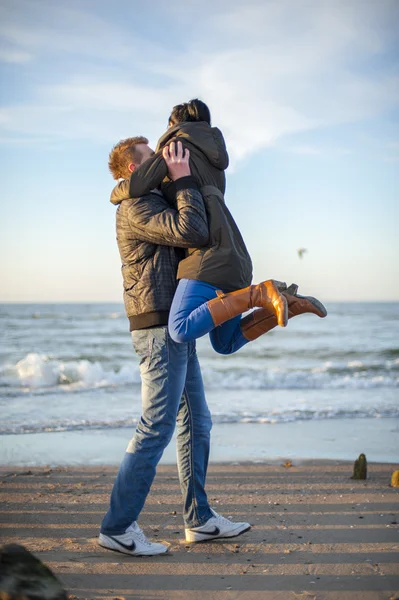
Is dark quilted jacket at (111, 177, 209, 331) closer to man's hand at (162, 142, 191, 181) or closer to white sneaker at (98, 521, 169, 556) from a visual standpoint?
man's hand at (162, 142, 191, 181)

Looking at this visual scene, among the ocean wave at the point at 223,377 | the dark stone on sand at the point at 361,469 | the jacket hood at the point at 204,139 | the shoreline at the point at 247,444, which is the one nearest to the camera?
the jacket hood at the point at 204,139

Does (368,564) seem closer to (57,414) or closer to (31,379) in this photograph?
(57,414)

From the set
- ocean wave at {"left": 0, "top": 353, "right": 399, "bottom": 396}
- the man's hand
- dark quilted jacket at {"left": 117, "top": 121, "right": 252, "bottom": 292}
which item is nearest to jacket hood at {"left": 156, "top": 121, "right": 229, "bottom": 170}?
dark quilted jacket at {"left": 117, "top": 121, "right": 252, "bottom": 292}

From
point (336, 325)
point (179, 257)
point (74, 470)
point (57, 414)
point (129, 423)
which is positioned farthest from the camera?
point (336, 325)

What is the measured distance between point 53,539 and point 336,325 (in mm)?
30552

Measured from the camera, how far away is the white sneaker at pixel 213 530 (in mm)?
3678

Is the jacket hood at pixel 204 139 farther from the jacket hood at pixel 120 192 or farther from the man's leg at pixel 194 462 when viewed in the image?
the man's leg at pixel 194 462

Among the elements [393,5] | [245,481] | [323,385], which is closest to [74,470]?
[245,481]

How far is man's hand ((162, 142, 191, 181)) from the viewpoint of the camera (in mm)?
3506

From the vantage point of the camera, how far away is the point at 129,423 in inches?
309

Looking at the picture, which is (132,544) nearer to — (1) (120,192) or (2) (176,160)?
(1) (120,192)

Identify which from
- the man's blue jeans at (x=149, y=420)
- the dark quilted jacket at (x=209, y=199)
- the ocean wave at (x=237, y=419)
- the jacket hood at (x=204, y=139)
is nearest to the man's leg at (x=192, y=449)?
the man's blue jeans at (x=149, y=420)

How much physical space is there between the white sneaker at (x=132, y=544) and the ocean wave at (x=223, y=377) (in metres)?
7.75

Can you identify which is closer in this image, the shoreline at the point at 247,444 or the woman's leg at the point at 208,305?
the woman's leg at the point at 208,305
